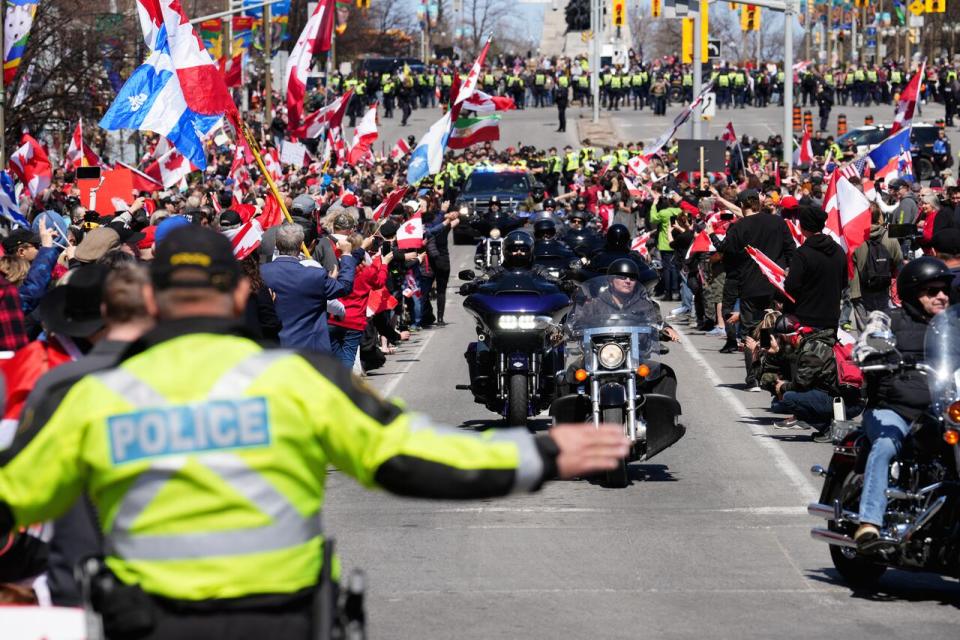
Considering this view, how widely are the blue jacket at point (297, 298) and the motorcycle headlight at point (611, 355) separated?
1.91 m

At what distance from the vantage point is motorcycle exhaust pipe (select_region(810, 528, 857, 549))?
27.5ft

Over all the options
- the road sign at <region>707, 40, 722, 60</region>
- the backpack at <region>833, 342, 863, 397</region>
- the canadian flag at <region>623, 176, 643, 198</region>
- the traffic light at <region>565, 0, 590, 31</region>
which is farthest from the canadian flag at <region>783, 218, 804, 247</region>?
the traffic light at <region>565, 0, 590, 31</region>

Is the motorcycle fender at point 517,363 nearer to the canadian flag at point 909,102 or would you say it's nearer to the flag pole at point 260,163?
the flag pole at point 260,163

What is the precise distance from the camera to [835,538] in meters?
8.51

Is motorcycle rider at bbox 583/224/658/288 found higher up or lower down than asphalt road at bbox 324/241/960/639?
higher up

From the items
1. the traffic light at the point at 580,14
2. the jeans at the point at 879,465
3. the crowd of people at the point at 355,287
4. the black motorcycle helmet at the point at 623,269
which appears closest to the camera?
the crowd of people at the point at 355,287

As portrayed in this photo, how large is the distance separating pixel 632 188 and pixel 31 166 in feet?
36.0

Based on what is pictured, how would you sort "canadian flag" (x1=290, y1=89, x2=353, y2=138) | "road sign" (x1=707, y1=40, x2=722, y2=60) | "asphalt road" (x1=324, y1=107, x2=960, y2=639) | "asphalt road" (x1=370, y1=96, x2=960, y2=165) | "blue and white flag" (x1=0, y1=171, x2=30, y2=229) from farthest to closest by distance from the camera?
1. "asphalt road" (x1=370, y1=96, x2=960, y2=165)
2. "road sign" (x1=707, y1=40, x2=722, y2=60)
3. "canadian flag" (x1=290, y1=89, x2=353, y2=138)
4. "blue and white flag" (x1=0, y1=171, x2=30, y2=229)
5. "asphalt road" (x1=324, y1=107, x2=960, y2=639)

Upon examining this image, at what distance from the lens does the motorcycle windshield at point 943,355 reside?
810cm

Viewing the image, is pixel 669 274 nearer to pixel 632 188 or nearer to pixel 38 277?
pixel 632 188

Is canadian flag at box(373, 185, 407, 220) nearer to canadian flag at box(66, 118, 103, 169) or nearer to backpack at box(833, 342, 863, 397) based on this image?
canadian flag at box(66, 118, 103, 169)

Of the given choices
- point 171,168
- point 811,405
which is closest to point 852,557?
point 811,405

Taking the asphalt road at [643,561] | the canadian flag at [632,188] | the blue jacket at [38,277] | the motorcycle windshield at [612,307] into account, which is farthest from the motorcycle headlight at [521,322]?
the canadian flag at [632,188]

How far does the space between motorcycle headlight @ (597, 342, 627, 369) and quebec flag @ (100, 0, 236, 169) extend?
6322mm
